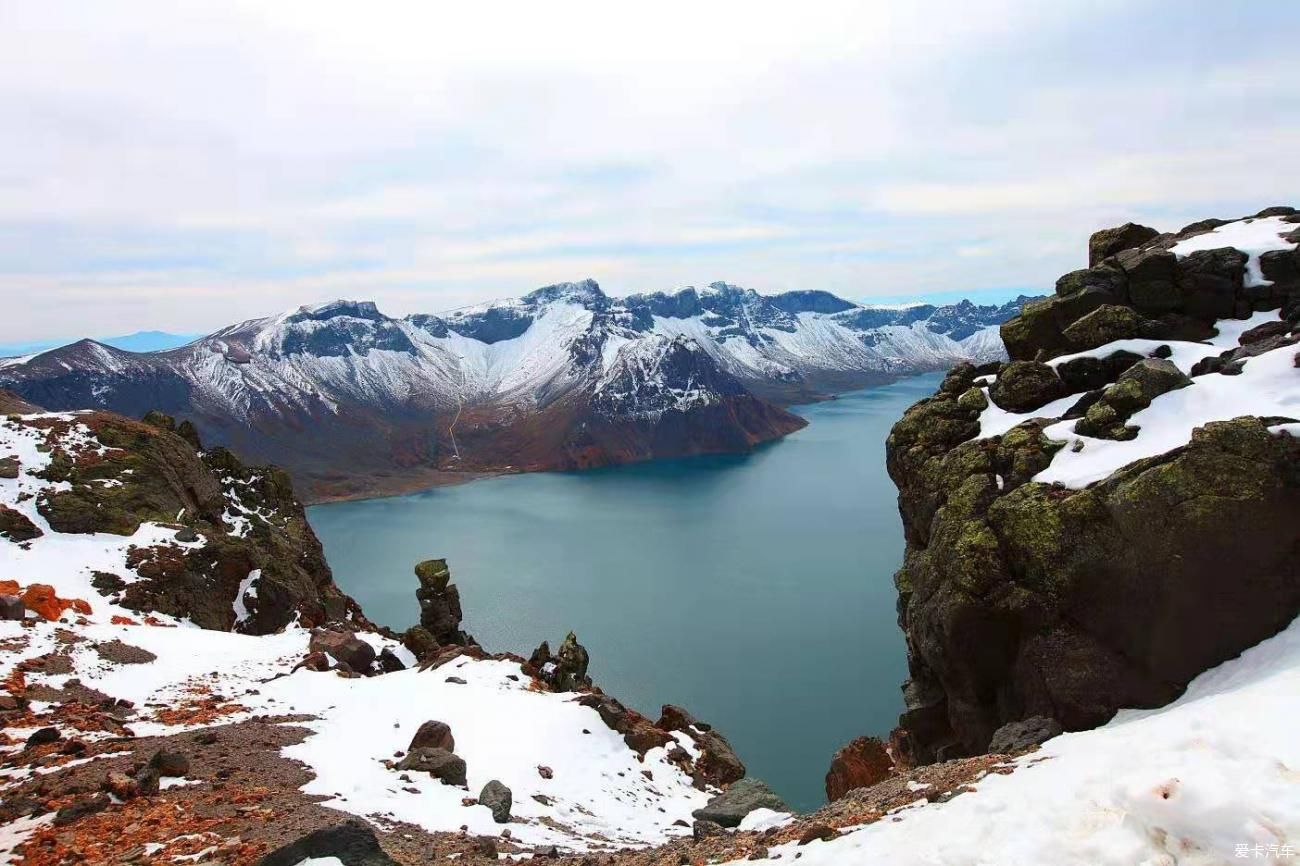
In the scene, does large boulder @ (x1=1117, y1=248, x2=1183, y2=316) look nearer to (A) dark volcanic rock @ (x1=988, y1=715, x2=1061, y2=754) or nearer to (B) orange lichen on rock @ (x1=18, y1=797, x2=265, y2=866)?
(A) dark volcanic rock @ (x1=988, y1=715, x2=1061, y2=754)

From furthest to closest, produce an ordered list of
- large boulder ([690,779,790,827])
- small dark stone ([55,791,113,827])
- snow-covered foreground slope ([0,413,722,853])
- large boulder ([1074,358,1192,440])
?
large boulder ([1074,358,1192,440]) → large boulder ([690,779,790,827]) → snow-covered foreground slope ([0,413,722,853]) → small dark stone ([55,791,113,827])

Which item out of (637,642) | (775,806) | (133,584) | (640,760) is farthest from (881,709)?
(133,584)

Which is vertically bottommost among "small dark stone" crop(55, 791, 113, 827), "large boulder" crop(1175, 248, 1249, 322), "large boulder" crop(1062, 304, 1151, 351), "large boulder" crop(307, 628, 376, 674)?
"large boulder" crop(307, 628, 376, 674)

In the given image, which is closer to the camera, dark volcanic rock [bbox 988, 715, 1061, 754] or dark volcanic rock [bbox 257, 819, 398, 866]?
dark volcanic rock [bbox 257, 819, 398, 866]

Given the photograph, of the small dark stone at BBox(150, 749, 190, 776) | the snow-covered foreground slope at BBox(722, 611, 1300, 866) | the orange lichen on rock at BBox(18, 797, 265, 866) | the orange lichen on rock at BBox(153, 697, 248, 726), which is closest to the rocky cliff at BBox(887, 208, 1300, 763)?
the snow-covered foreground slope at BBox(722, 611, 1300, 866)

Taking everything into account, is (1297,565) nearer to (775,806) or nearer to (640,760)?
(775,806)

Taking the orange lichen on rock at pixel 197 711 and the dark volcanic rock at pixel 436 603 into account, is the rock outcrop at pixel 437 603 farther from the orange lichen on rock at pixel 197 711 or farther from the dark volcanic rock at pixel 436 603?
the orange lichen on rock at pixel 197 711
